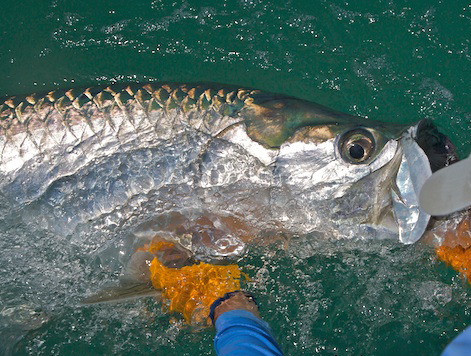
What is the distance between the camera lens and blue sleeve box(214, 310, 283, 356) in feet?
4.87

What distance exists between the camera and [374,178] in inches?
82.1

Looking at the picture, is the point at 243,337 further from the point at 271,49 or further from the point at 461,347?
the point at 271,49

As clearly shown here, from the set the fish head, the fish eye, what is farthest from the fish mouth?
the fish eye

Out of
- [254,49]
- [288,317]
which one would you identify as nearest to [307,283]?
[288,317]

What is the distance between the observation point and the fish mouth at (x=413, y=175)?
2001 mm

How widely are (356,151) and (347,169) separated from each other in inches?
3.2

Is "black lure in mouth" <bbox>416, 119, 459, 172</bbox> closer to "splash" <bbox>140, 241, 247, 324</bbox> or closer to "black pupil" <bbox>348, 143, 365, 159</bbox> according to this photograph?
"black pupil" <bbox>348, 143, 365, 159</bbox>

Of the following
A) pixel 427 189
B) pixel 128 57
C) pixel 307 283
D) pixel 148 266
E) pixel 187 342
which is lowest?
pixel 187 342

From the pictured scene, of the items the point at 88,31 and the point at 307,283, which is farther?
the point at 88,31

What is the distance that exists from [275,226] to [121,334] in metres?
0.90

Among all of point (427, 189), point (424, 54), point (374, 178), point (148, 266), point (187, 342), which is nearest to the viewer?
point (427, 189)

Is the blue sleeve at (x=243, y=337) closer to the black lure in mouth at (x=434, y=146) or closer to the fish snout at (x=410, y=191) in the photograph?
the fish snout at (x=410, y=191)

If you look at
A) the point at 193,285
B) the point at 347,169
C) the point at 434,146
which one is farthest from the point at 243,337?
the point at 434,146

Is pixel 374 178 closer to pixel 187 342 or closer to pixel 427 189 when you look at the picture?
pixel 427 189
